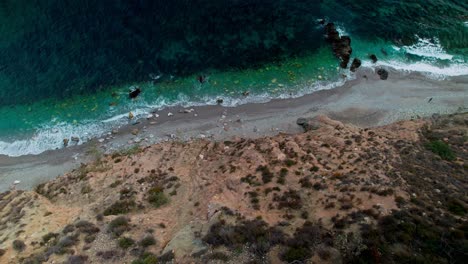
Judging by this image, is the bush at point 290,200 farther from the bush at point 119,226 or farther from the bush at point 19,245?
the bush at point 19,245

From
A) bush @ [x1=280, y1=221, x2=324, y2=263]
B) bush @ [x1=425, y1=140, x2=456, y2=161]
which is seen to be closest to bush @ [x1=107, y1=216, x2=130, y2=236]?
bush @ [x1=280, y1=221, x2=324, y2=263]

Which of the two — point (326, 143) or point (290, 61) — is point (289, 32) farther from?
point (326, 143)

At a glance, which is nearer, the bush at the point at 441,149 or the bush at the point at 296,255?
the bush at the point at 296,255

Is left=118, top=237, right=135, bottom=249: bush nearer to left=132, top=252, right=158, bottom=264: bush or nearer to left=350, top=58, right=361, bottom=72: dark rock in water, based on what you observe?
left=132, top=252, right=158, bottom=264: bush

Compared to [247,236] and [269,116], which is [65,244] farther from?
[269,116]

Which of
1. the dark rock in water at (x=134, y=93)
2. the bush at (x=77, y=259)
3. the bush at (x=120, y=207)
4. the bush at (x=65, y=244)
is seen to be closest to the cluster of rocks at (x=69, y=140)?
the dark rock in water at (x=134, y=93)

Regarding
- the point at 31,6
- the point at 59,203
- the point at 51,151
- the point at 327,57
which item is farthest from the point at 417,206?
the point at 31,6

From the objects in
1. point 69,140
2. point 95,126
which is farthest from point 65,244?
point 95,126
